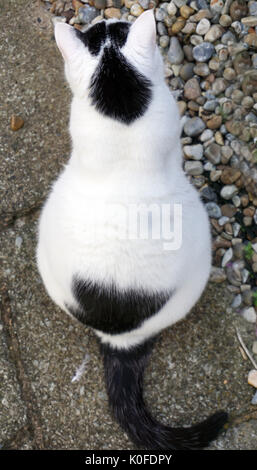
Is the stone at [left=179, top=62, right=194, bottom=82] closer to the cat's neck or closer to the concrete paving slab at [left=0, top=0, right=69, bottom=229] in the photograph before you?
the concrete paving slab at [left=0, top=0, right=69, bottom=229]

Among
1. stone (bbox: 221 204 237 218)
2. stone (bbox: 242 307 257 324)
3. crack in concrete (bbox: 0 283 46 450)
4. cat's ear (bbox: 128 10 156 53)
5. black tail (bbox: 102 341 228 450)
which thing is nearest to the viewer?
cat's ear (bbox: 128 10 156 53)

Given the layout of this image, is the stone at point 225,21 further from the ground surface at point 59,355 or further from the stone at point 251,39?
the ground surface at point 59,355

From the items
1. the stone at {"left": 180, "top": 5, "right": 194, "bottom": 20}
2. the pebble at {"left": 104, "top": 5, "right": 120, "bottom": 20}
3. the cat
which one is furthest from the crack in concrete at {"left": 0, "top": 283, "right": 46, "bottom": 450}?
the stone at {"left": 180, "top": 5, "right": 194, "bottom": 20}

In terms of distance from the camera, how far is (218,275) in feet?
6.54

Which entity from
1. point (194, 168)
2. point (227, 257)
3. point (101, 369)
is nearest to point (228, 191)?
point (194, 168)

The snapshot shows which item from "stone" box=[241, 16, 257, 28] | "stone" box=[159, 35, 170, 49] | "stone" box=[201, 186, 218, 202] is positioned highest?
"stone" box=[241, 16, 257, 28]

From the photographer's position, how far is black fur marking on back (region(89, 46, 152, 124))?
1.35m

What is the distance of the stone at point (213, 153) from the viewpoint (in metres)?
2.09

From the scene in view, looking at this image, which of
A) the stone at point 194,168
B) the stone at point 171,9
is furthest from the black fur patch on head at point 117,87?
the stone at point 171,9

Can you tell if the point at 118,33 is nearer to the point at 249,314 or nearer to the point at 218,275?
the point at 218,275

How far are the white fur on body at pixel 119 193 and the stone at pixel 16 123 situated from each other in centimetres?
79

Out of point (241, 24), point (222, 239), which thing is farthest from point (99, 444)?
point (241, 24)

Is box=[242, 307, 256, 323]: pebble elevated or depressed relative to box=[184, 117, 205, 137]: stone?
depressed

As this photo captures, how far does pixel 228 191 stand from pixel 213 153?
0.18 metres
